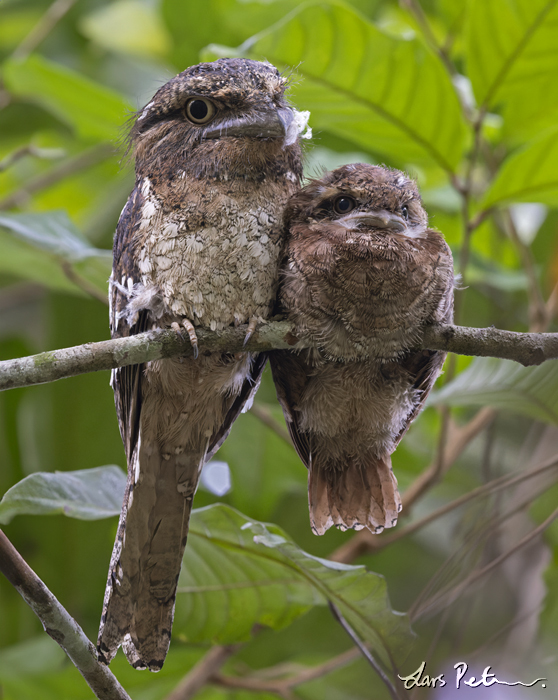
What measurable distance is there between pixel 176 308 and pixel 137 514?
53 cm

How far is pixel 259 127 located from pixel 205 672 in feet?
4.89

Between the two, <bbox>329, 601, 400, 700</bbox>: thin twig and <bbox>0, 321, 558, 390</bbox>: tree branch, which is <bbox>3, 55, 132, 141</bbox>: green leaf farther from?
<bbox>329, 601, 400, 700</bbox>: thin twig

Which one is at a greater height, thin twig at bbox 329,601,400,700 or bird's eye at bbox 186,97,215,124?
bird's eye at bbox 186,97,215,124

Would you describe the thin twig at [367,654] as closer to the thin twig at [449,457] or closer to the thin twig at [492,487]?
the thin twig at [492,487]

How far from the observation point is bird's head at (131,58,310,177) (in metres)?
1.62

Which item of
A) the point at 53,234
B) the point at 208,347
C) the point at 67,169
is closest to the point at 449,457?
the point at 208,347

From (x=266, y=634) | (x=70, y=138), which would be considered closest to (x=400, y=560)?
(x=266, y=634)

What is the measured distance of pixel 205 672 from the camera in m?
2.06

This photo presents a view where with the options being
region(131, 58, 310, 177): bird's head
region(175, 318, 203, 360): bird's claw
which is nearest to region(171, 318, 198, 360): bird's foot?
region(175, 318, 203, 360): bird's claw

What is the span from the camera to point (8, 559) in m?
1.16

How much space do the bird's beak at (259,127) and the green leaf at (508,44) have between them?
2.57 feet

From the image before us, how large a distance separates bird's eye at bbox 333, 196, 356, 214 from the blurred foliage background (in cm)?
48

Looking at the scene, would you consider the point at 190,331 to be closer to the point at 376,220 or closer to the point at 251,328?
the point at 251,328

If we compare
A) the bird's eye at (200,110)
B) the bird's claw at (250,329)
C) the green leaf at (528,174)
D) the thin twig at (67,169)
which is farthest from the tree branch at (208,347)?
the thin twig at (67,169)
